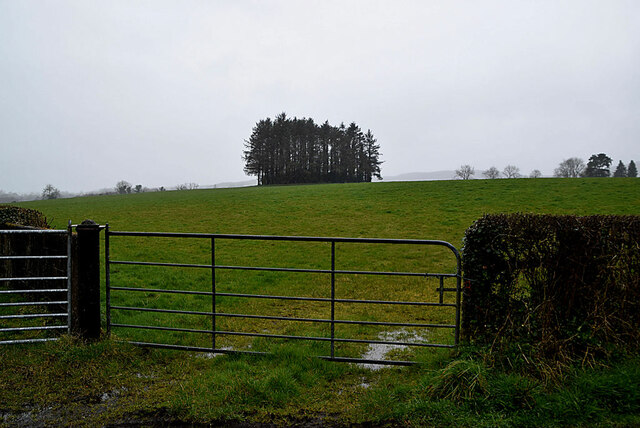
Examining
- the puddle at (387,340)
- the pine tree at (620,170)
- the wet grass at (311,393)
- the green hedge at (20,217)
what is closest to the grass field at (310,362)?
the wet grass at (311,393)

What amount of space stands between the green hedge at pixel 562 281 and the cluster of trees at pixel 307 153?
6375 cm

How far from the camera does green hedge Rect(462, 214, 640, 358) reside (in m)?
3.97

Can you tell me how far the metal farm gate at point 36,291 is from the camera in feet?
16.3

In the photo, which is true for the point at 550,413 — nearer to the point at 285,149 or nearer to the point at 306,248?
the point at 306,248

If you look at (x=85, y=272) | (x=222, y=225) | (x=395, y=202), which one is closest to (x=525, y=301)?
(x=85, y=272)

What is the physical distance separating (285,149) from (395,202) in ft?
146

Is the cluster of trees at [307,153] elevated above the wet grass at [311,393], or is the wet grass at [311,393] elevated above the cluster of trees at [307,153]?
the cluster of trees at [307,153]

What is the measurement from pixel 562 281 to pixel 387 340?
2.55 metres

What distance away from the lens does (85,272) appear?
193 inches

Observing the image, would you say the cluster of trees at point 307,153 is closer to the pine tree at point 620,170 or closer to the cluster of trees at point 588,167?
the cluster of trees at point 588,167

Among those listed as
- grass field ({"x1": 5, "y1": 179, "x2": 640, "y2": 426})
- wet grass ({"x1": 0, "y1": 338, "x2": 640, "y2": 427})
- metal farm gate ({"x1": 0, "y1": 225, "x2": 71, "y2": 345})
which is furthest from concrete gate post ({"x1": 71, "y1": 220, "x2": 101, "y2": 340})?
wet grass ({"x1": 0, "y1": 338, "x2": 640, "y2": 427})

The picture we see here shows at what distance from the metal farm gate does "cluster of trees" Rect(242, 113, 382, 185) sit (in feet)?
198

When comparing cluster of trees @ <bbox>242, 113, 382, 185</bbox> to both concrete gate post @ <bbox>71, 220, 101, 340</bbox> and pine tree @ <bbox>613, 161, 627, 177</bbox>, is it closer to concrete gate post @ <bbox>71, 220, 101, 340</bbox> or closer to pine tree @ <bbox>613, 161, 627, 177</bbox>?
pine tree @ <bbox>613, 161, 627, 177</bbox>

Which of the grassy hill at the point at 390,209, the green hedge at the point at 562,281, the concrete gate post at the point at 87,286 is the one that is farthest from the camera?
the grassy hill at the point at 390,209
